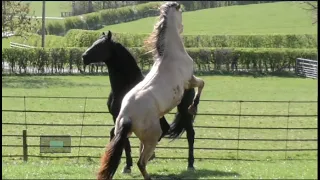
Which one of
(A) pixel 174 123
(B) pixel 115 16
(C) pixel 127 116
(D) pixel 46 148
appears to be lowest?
(B) pixel 115 16

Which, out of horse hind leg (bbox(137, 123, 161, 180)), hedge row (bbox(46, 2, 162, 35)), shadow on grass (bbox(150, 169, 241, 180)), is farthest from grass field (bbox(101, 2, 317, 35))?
horse hind leg (bbox(137, 123, 161, 180))

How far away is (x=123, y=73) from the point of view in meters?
10.7

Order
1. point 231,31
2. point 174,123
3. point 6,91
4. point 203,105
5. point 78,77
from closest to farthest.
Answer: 1. point 174,123
2. point 203,105
3. point 6,91
4. point 78,77
5. point 231,31

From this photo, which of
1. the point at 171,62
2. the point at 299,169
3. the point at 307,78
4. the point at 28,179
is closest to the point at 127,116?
the point at 171,62

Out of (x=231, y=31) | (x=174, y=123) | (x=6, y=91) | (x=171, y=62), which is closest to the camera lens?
(x=171, y=62)

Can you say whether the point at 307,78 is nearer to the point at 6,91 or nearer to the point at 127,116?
the point at 6,91

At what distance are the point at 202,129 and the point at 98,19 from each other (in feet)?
170

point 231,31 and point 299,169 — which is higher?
point 299,169

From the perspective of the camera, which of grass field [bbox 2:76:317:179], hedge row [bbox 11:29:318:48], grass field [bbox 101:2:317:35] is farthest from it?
grass field [bbox 101:2:317:35]

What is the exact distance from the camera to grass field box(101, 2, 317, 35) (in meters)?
63.4

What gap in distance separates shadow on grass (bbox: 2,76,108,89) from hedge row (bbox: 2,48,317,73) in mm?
1634

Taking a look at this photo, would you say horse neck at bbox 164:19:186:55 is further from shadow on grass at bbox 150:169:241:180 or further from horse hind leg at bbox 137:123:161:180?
shadow on grass at bbox 150:169:241:180

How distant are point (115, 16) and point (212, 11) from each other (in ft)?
34.8

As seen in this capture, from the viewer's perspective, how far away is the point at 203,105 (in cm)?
2583
